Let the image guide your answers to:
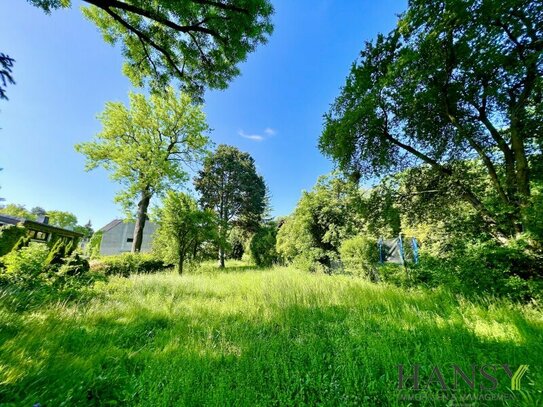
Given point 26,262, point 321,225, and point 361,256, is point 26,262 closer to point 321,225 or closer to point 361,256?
point 361,256

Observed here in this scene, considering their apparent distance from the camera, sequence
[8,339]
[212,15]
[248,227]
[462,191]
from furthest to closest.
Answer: [248,227] < [462,191] < [212,15] < [8,339]

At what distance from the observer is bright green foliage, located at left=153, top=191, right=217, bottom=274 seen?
10.3 meters

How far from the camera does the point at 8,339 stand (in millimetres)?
2348

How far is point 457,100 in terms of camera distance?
4.93 meters

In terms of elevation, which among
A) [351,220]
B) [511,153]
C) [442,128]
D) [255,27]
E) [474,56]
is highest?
[255,27]

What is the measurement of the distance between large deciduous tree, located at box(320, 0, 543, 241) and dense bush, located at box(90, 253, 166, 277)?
12.2 meters

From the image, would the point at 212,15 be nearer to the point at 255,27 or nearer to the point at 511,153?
the point at 255,27

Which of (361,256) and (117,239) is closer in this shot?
(361,256)

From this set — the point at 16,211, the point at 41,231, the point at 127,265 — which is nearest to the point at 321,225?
the point at 127,265

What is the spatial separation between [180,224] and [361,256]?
884 centimetres

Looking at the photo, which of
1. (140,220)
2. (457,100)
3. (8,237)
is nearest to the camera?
(457,100)

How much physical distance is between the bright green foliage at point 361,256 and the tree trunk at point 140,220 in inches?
523

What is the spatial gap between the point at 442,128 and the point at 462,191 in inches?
69.4

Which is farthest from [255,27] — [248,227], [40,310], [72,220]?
[72,220]
